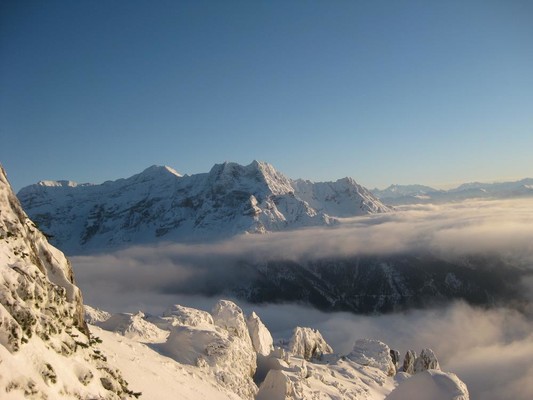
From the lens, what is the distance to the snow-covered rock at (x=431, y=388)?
50.2m

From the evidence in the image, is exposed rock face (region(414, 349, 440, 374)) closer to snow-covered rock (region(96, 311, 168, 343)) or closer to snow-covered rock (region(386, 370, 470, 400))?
snow-covered rock (region(386, 370, 470, 400))

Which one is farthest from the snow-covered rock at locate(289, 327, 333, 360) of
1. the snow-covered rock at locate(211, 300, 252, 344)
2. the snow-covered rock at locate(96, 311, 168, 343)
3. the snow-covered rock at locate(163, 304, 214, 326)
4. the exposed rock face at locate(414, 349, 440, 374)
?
the snow-covered rock at locate(96, 311, 168, 343)

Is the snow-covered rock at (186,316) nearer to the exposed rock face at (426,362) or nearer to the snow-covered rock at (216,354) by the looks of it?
the snow-covered rock at (216,354)

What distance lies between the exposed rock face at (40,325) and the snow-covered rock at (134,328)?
2841 cm

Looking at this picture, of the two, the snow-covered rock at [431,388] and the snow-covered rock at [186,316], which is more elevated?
the snow-covered rock at [186,316]

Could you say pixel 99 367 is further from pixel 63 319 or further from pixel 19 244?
pixel 19 244

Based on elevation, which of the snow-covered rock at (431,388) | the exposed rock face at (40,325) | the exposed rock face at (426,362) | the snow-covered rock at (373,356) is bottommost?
the exposed rock face at (426,362)

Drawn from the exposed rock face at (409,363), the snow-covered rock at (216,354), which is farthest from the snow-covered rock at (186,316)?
the exposed rock face at (409,363)

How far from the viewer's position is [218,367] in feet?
160

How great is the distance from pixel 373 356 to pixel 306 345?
19303mm

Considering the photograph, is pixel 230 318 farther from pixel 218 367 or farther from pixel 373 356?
pixel 373 356

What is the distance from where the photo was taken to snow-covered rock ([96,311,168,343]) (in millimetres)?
54150

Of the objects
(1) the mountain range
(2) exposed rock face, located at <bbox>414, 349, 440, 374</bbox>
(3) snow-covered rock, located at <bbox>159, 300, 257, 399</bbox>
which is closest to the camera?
(1) the mountain range

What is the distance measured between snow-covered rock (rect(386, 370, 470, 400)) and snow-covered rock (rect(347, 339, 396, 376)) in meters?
56.0
